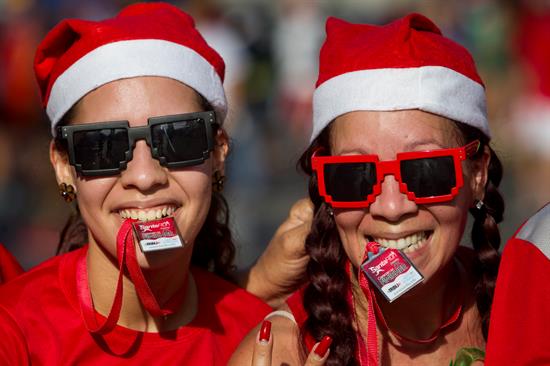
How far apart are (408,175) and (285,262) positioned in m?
1.05

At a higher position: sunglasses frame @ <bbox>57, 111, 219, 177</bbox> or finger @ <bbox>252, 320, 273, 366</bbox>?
sunglasses frame @ <bbox>57, 111, 219, 177</bbox>

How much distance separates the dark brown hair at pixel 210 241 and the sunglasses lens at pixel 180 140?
70 cm

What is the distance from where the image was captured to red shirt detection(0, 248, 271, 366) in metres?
4.27

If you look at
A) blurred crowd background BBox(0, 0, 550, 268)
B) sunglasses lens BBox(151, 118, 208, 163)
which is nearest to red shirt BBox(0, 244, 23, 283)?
sunglasses lens BBox(151, 118, 208, 163)

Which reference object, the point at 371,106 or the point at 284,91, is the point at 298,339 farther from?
the point at 284,91

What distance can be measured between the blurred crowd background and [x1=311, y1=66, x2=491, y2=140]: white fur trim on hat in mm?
5404

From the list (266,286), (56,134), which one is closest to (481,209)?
(266,286)

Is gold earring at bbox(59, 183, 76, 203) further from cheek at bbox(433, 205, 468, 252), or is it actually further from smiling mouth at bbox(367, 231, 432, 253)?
cheek at bbox(433, 205, 468, 252)

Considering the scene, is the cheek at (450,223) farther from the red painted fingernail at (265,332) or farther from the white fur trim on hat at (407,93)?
the red painted fingernail at (265,332)

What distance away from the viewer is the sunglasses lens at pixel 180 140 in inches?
169

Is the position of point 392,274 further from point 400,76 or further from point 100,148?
point 100,148

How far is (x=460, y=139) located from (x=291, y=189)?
7787 millimetres

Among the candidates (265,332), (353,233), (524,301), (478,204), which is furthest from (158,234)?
(524,301)

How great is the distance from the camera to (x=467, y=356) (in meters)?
4.37
